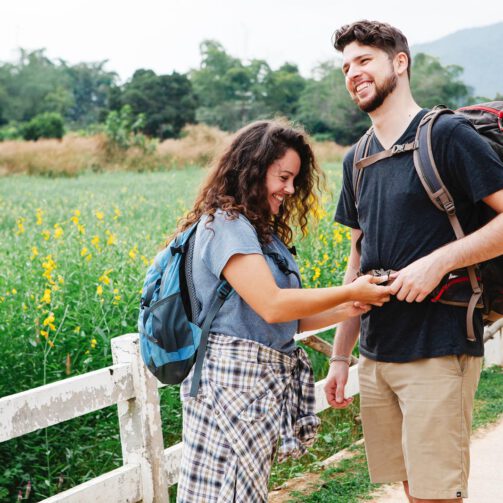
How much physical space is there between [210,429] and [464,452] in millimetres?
862

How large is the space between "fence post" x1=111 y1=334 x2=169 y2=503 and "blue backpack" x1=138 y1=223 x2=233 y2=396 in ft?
3.35

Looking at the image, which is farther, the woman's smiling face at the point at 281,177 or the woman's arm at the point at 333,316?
the woman's arm at the point at 333,316

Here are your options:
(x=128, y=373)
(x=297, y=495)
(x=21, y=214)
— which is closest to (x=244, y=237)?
(x=128, y=373)

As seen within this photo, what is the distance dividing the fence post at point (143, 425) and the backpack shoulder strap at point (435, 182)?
1.59 metres

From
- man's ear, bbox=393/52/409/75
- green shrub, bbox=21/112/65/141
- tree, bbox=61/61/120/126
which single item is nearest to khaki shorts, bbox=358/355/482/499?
man's ear, bbox=393/52/409/75

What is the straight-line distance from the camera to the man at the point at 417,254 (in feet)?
8.10

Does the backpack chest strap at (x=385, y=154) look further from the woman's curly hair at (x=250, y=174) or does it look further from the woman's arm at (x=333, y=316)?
the woman's arm at (x=333, y=316)

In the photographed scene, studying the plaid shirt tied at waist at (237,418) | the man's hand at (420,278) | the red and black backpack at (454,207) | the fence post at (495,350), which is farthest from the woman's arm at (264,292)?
the fence post at (495,350)

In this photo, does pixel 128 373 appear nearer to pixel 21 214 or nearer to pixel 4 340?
pixel 4 340

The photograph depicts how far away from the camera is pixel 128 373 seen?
3.52 m

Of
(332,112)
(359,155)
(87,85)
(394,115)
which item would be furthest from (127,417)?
(87,85)

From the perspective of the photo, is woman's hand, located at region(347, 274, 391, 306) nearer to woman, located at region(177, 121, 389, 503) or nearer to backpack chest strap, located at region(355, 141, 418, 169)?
woman, located at region(177, 121, 389, 503)

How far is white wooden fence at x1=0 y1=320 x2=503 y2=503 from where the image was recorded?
3.24 metres

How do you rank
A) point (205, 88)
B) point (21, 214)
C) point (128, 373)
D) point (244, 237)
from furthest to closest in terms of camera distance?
point (205, 88)
point (21, 214)
point (128, 373)
point (244, 237)
